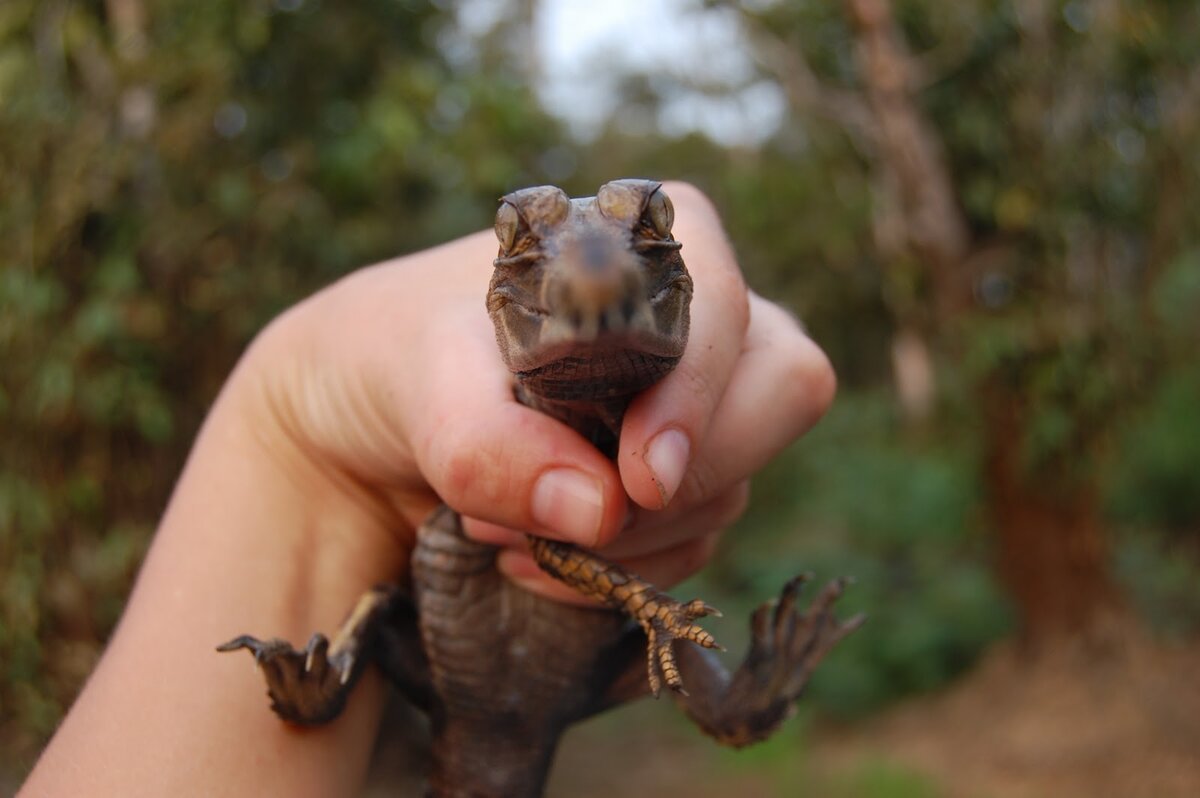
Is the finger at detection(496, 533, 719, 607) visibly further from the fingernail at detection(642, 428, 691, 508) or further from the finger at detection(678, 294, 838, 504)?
the fingernail at detection(642, 428, 691, 508)

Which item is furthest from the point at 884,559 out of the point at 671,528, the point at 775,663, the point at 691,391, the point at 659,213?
the point at 659,213

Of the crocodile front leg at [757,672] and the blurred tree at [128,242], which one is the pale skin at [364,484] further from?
the blurred tree at [128,242]

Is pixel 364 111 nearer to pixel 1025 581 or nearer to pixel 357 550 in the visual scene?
pixel 357 550

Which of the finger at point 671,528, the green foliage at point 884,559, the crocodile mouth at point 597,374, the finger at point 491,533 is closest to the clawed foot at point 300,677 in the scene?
the finger at point 491,533

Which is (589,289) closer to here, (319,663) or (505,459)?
(505,459)

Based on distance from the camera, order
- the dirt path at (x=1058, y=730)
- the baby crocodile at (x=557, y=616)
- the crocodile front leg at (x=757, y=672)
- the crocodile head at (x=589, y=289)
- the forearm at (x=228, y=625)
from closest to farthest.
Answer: the crocodile head at (x=589, y=289) → the baby crocodile at (x=557, y=616) → the forearm at (x=228, y=625) → the crocodile front leg at (x=757, y=672) → the dirt path at (x=1058, y=730)

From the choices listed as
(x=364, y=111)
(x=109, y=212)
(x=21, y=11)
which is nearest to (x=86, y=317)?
(x=109, y=212)
